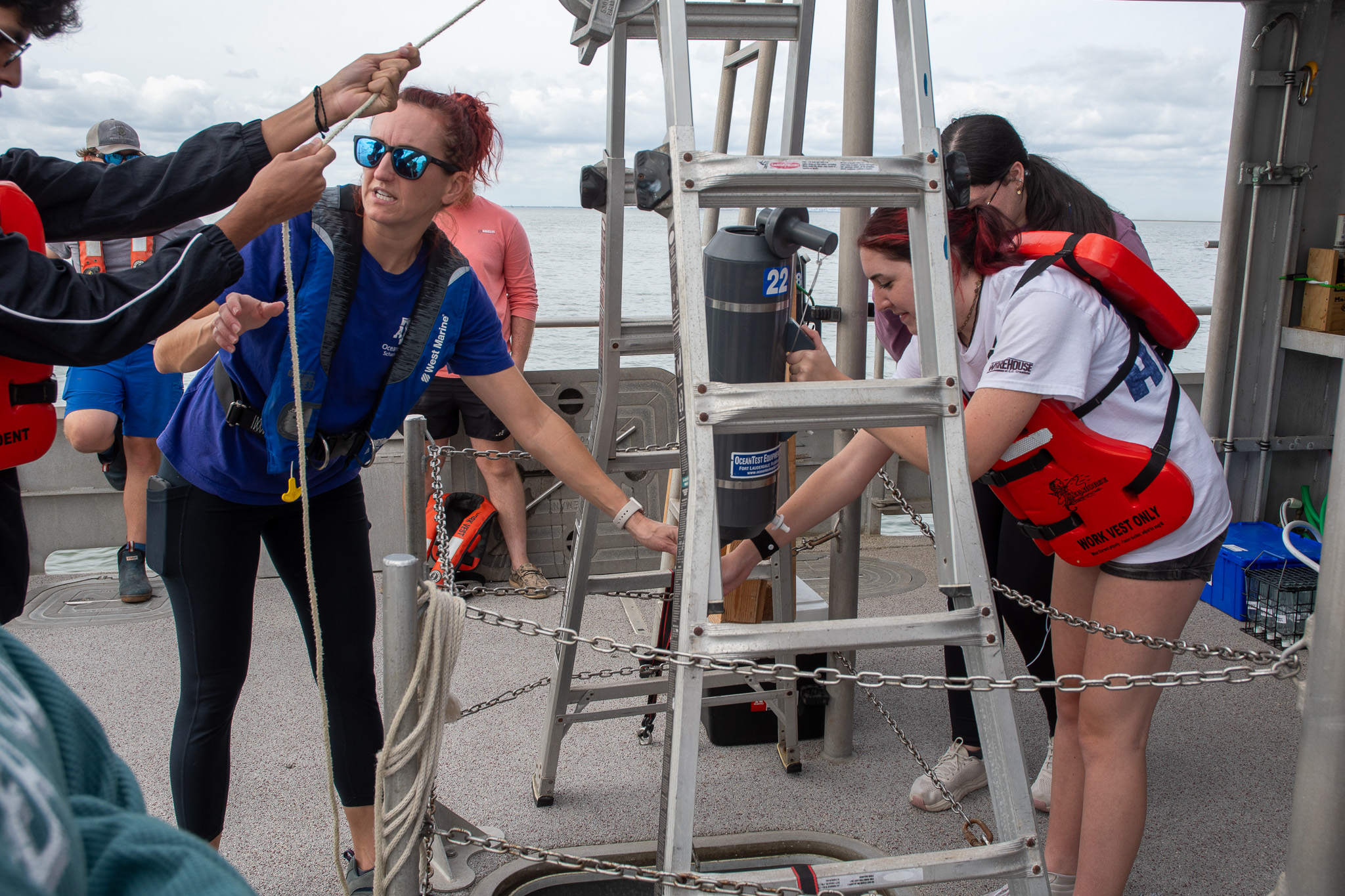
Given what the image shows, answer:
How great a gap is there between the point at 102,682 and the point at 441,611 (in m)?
2.91

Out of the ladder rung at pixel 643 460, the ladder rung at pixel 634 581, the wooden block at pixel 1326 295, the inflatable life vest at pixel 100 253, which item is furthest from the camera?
the wooden block at pixel 1326 295

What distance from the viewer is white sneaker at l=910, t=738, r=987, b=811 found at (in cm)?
286

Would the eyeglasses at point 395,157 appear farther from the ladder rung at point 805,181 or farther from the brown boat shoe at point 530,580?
the brown boat shoe at point 530,580

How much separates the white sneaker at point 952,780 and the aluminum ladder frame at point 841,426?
53.2 inches

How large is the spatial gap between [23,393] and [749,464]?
4.75ft

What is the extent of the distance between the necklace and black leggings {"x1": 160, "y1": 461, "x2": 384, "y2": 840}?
1435 millimetres

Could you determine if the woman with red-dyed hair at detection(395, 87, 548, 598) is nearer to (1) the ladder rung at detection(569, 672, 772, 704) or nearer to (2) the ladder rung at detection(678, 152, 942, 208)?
(1) the ladder rung at detection(569, 672, 772, 704)

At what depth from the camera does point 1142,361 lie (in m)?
1.91

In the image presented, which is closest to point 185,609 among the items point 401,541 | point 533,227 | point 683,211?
point 683,211

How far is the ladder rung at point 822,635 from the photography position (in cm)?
147

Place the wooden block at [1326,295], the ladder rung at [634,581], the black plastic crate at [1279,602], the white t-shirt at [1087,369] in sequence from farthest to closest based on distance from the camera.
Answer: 1. the wooden block at [1326,295]
2. the black plastic crate at [1279,602]
3. the ladder rung at [634,581]
4. the white t-shirt at [1087,369]

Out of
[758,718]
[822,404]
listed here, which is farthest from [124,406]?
[822,404]

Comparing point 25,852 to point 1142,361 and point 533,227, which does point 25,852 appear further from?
point 533,227

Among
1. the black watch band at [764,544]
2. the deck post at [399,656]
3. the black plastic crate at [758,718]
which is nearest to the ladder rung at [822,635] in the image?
the deck post at [399,656]
